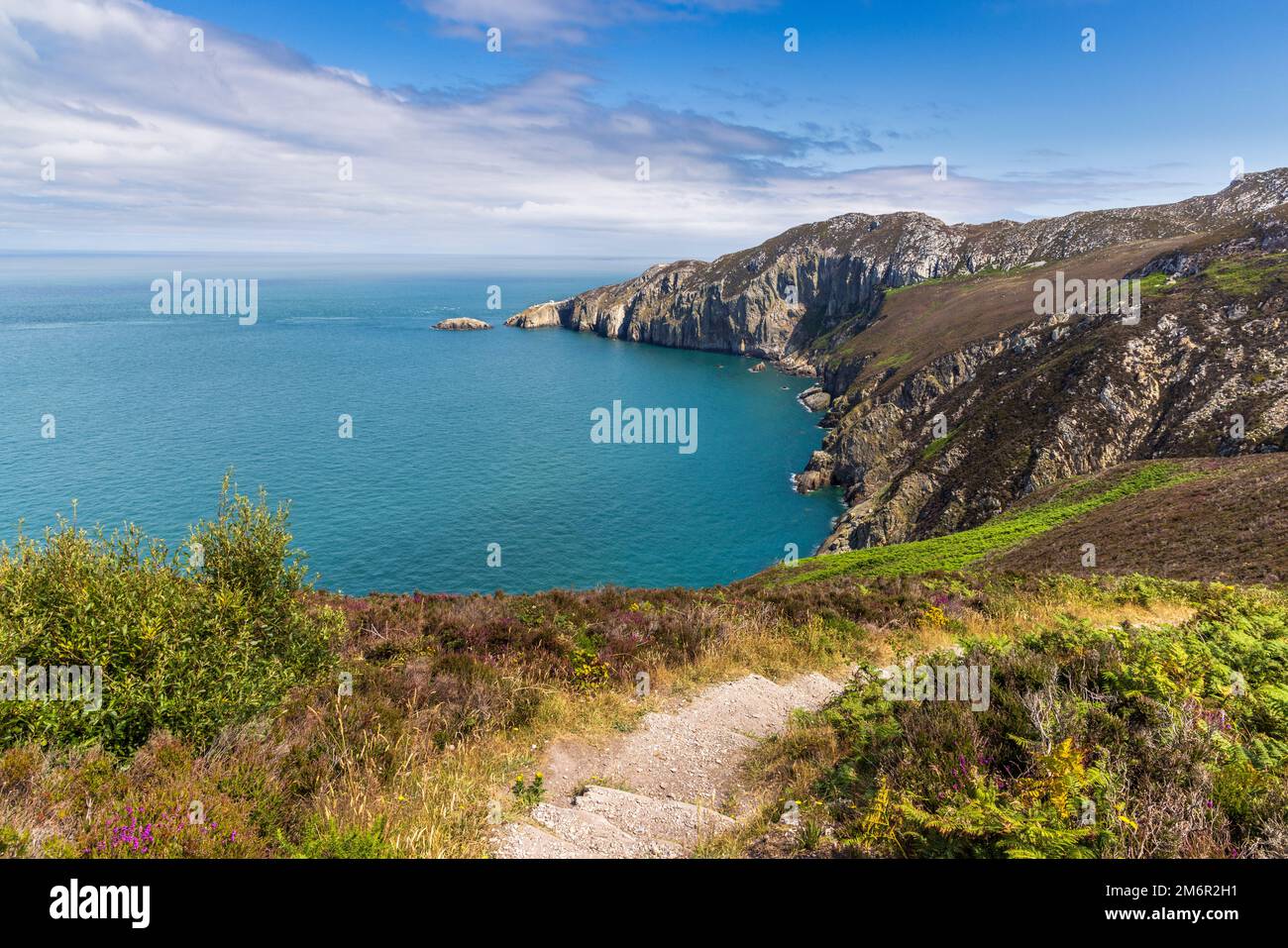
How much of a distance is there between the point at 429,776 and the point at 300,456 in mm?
84529

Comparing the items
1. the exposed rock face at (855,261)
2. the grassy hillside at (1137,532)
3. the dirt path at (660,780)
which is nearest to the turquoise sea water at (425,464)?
the grassy hillside at (1137,532)

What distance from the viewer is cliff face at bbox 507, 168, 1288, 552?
4988 cm

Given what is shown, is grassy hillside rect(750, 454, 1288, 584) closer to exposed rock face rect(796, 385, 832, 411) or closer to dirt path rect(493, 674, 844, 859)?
dirt path rect(493, 674, 844, 859)

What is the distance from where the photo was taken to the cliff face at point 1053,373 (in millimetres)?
49875

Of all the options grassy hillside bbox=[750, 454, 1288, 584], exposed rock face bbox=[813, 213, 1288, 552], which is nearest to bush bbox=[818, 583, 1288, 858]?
grassy hillside bbox=[750, 454, 1288, 584]

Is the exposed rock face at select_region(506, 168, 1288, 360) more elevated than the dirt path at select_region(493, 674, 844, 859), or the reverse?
the exposed rock face at select_region(506, 168, 1288, 360)

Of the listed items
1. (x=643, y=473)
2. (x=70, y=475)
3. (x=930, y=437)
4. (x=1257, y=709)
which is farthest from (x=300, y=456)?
(x=1257, y=709)

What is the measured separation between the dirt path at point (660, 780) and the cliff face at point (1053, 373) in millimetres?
44214

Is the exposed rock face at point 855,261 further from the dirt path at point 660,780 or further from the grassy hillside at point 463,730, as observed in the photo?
the grassy hillside at point 463,730

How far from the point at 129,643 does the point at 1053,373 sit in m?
70.4

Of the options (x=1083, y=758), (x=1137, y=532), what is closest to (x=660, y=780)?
(x=1083, y=758)

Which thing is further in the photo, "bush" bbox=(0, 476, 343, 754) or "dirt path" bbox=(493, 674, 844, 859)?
"bush" bbox=(0, 476, 343, 754)

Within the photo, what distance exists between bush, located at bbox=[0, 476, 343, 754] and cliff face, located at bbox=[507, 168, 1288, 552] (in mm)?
50685
